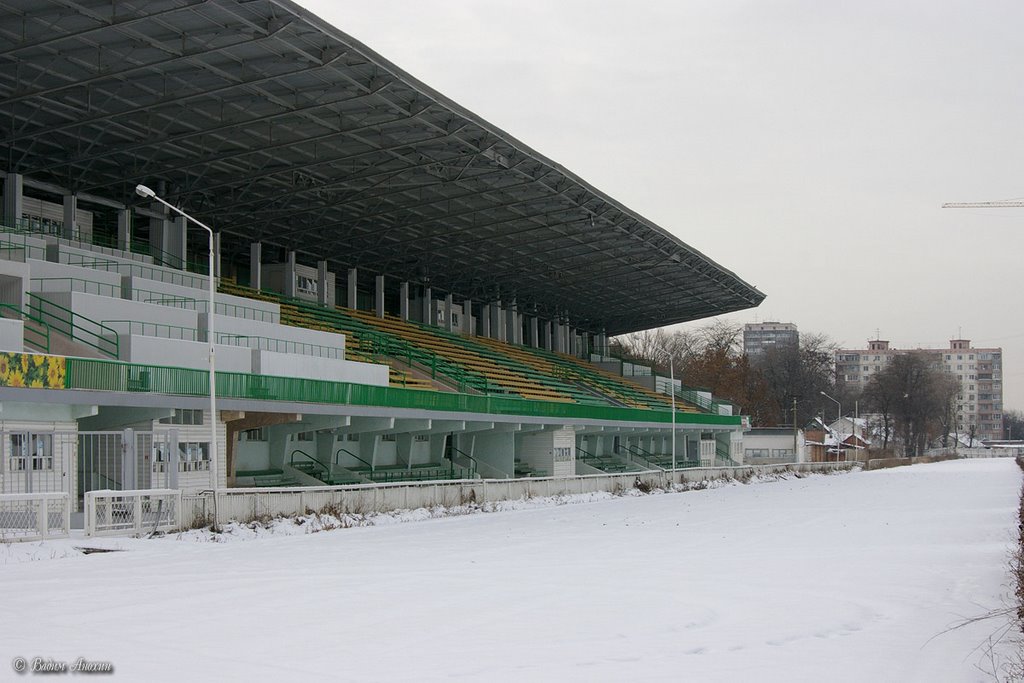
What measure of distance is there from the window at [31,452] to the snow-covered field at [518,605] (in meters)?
3.43

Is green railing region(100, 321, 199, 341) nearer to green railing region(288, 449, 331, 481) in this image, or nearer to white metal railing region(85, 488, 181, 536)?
green railing region(288, 449, 331, 481)

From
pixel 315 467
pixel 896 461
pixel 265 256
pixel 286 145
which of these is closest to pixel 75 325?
pixel 315 467

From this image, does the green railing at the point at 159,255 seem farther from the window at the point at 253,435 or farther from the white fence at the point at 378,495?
the white fence at the point at 378,495

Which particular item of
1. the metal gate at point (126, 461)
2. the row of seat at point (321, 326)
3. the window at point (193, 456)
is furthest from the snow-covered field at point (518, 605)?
the row of seat at point (321, 326)

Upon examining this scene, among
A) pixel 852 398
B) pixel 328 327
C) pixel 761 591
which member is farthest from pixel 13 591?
pixel 852 398

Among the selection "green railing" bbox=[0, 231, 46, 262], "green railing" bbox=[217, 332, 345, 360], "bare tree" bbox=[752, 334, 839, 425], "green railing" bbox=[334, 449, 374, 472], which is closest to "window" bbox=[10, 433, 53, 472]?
"green railing" bbox=[0, 231, 46, 262]

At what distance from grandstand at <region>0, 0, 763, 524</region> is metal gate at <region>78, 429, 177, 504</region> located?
82mm

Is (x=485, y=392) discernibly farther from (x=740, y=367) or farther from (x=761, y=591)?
(x=740, y=367)

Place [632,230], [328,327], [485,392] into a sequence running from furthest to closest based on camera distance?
[632,230] < [485,392] < [328,327]

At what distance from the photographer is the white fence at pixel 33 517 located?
828 inches

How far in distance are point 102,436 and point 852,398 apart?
17006 cm

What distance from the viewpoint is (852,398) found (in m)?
184

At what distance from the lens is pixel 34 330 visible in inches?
Result: 1075

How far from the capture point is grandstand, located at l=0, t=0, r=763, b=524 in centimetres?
2841
